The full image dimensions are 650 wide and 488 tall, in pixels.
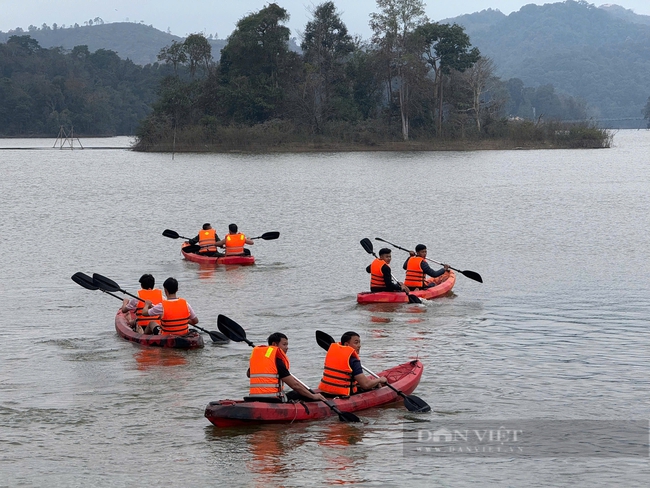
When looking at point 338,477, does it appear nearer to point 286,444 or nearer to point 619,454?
point 286,444

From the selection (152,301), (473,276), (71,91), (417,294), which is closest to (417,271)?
(417,294)

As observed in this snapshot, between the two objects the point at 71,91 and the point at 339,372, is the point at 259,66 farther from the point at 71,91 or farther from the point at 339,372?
the point at 339,372

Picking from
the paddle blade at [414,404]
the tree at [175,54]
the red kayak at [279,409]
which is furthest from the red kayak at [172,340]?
the tree at [175,54]

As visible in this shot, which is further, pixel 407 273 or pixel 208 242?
pixel 208 242

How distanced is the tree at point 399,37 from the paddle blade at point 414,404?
7224 centimetres

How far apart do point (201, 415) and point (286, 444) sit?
1.73 meters

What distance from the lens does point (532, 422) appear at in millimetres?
12477

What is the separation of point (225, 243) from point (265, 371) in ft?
46.8

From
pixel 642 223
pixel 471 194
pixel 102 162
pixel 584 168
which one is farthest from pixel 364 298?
pixel 102 162

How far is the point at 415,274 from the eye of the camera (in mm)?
20500

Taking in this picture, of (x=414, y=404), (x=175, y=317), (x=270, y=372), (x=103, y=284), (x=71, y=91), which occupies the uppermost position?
(x=71, y=91)

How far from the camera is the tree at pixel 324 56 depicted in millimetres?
85812

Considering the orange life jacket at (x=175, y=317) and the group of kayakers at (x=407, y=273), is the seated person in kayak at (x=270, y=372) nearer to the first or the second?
the orange life jacket at (x=175, y=317)

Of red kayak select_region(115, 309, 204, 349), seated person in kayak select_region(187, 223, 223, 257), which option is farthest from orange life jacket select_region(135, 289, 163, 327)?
seated person in kayak select_region(187, 223, 223, 257)
